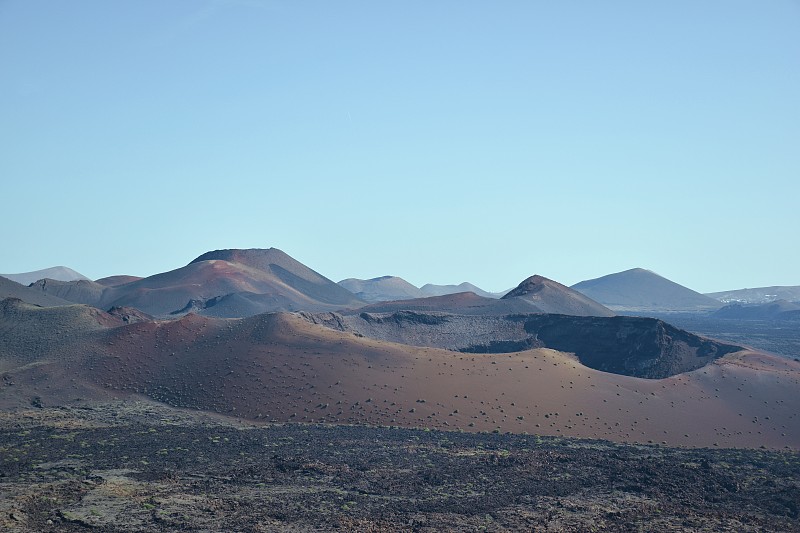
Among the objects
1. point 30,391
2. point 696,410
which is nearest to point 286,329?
point 30,391

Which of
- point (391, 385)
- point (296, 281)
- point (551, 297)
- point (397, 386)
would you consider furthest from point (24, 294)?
point (296, 281)

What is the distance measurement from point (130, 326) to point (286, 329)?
13.2 metres

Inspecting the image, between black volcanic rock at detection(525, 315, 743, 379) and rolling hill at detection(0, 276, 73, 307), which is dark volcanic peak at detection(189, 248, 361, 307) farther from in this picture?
black volcanic rock at detection(525, 315, 743, 379)

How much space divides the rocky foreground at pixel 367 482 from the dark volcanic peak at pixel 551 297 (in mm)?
85593

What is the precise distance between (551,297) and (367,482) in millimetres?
107576

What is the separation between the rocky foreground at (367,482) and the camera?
3388 cm

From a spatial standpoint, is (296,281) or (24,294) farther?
(296,281)

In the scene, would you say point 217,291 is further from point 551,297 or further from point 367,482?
point 367,482

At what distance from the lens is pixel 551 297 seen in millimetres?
145000

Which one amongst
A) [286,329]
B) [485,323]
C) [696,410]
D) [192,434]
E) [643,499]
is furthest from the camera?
[485,323]

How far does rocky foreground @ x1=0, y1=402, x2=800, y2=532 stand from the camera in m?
33.9

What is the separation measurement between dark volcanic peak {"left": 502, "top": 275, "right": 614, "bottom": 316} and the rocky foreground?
85.6 m

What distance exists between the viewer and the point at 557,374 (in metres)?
70.9

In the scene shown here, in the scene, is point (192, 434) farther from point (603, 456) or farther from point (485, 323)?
point (485, 323)
